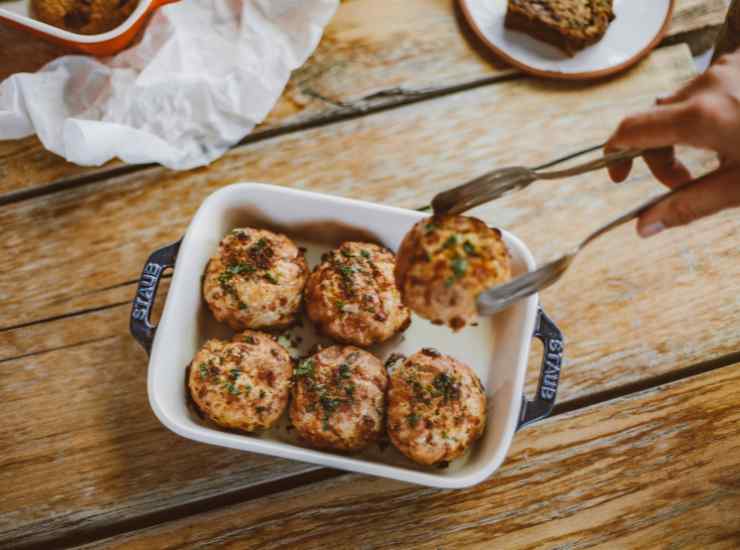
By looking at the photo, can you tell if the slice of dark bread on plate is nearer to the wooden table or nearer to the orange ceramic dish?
the wooden table

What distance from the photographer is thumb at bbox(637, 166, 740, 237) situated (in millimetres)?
883

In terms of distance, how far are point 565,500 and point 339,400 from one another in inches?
20.3

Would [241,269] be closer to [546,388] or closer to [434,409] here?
[434,409]

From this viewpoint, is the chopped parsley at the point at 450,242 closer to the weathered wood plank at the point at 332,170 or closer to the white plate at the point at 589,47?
the weathered wood plank at the point at 332,170

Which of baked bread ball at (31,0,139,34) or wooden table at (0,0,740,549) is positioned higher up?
baked bread ball at (31,0,139,34)

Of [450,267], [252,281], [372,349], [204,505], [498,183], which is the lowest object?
[204,505]

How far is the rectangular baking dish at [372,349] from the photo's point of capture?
1.10m

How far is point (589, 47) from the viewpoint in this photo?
1.47 metres

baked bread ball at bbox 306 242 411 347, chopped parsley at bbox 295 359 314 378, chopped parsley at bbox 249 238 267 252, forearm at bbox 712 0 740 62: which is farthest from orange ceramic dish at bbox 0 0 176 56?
forearm at bbox 712 0 740 62

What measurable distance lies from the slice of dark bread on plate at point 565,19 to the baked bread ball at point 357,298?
2.02 ft

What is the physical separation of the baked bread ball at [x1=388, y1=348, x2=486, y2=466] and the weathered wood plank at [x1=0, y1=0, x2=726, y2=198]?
24.7 inches

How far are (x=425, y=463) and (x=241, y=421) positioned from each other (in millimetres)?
320

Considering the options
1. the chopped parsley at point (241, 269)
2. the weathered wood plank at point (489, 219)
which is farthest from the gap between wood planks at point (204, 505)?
the chopped parsley at point (241, 269)

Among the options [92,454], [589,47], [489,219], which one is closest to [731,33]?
[589,47]
